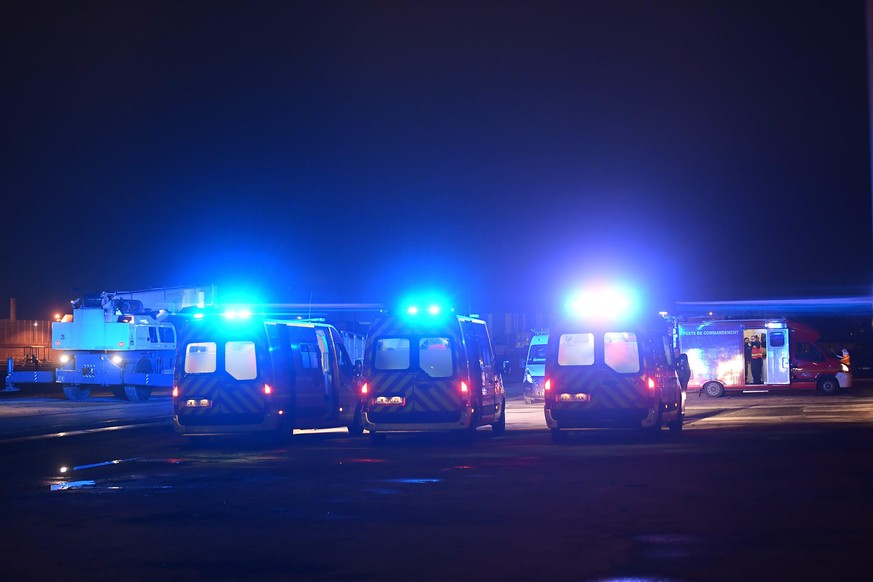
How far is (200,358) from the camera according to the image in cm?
1997

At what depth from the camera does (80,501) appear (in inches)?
477

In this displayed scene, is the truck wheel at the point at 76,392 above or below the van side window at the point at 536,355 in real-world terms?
below

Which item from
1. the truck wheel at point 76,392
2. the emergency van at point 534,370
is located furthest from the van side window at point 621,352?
the truck wheel at point 76,392

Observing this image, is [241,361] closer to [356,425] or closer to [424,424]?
[424,424]

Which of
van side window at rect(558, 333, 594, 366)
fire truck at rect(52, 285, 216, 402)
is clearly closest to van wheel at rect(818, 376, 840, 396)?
van side window at rect(558, 333, 594, 366)

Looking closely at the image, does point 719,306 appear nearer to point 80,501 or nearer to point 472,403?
point 472,403

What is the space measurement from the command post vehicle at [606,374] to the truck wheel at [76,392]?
20.4 m

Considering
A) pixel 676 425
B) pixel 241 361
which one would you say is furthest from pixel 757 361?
pixel 241 361

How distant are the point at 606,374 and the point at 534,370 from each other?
13653 millimetres

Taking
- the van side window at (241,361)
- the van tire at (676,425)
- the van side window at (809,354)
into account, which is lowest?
Answer: the van tire at (676,425)

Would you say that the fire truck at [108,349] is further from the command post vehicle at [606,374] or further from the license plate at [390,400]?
the command post vehicle at [606,374]

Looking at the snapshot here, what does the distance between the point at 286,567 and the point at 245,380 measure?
38.0 ft

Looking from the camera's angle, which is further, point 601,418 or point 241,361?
point 241,361

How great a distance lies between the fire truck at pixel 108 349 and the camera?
3478 cm
